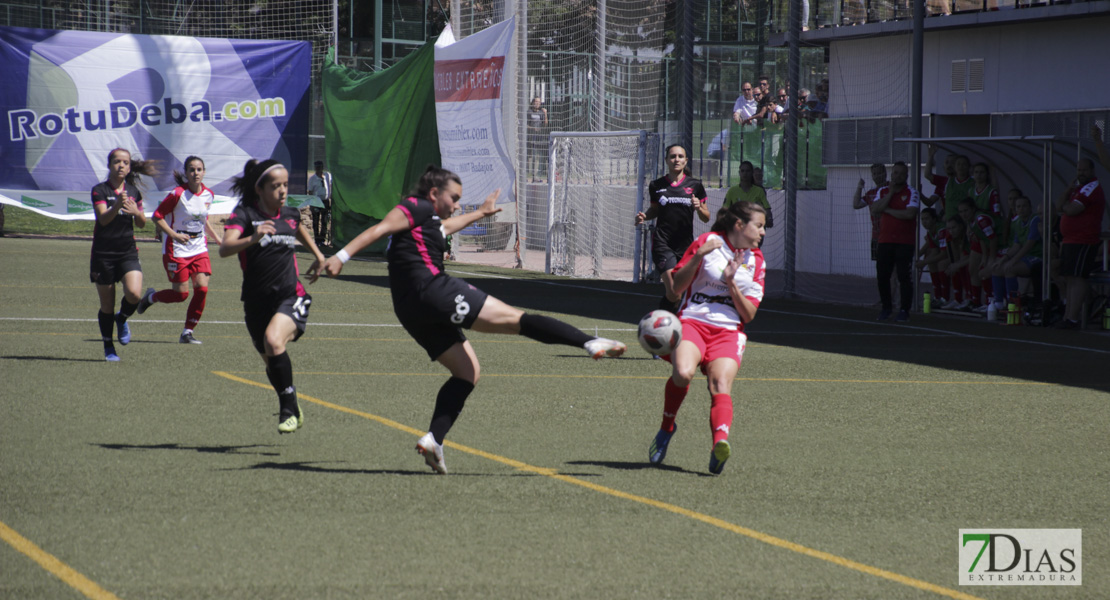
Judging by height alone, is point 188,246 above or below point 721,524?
above

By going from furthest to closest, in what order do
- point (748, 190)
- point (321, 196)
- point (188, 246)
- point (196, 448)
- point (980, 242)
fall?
point (321, 196)
point (980, 242)
point (748, 190)
point (188, 246)
point (196, 448)

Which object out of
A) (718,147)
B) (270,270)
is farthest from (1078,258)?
(718,147)

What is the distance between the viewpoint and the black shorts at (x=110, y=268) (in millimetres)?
12102

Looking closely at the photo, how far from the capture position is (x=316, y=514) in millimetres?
6203

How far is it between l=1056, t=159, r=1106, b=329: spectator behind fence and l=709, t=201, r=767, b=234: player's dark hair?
9439 mm

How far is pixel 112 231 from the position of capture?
1212 centimetres

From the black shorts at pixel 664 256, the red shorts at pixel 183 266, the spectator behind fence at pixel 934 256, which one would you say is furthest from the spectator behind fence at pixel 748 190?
the red shorts at pixel 183 266

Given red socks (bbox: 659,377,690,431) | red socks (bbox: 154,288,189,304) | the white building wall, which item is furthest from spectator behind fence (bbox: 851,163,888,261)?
red socks (bbox: 659,377,690,431)

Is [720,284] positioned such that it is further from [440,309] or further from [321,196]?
[321,196]

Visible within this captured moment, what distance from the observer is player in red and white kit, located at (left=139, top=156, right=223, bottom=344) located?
520 inches

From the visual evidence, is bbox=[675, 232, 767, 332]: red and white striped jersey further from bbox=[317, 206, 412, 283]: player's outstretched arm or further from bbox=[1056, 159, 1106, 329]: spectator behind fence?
bbox=[1056, 159, 1106, 329]: spectator behind fence

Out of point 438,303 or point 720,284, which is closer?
point 438,303

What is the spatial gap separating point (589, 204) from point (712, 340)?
58.0ft

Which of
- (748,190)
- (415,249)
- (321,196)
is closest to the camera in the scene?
(415,249)
